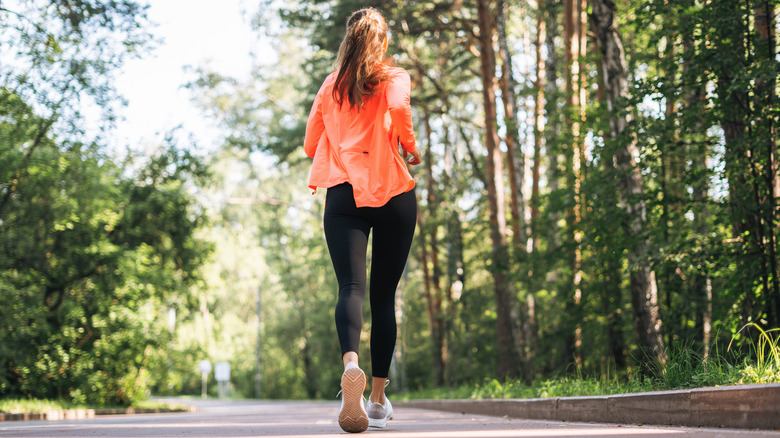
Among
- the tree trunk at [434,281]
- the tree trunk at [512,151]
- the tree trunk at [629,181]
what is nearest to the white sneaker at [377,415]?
the tree trunk at [629,181]

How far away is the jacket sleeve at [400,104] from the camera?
4410 millimetres

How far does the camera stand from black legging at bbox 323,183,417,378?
4227 millimetres

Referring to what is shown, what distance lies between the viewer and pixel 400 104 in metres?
4.41

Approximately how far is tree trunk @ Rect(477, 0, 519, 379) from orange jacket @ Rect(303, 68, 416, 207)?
1083cm

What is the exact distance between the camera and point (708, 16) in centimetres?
745

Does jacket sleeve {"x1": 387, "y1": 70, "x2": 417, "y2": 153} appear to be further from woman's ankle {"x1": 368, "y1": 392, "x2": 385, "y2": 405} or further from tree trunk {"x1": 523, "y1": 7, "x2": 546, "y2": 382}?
tree trunk {"x1": 523, "y1": 7, "x2": 546, "y2": 382}

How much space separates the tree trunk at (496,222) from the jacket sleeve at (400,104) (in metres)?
10.8

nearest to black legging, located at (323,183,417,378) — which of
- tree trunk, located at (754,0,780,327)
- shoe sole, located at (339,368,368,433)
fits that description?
shoe sole, located at (339,368,368,433)

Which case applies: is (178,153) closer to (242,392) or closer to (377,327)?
(377,327)

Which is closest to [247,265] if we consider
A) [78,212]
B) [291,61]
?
[291,61]

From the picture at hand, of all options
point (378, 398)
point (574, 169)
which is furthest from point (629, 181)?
point (378, 398)

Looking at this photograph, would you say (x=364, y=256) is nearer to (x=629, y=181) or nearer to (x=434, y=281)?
(x=629, y=181)

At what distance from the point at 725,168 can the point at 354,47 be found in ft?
15.6

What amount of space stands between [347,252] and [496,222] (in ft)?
42.2
